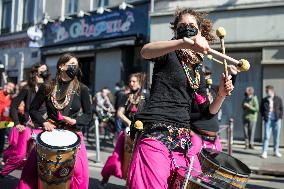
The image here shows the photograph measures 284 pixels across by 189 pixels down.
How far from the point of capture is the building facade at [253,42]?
1458 cm

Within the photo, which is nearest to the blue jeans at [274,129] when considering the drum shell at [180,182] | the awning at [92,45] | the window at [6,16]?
the awning at [92,45]

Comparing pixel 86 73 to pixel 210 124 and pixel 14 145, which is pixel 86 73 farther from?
pixel 210 124

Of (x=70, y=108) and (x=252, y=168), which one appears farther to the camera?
(x=252, y=168)

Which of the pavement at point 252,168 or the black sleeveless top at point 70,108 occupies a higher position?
the black sleeveless top at point 70,108

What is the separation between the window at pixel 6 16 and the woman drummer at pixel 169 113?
1018 inches

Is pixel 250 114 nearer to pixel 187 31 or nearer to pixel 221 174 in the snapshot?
pixel 221 174

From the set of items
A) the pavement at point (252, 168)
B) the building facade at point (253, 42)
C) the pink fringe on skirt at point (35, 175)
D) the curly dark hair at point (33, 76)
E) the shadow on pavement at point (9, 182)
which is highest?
the building facade at point (253, 42)

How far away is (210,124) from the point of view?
18.6 feet

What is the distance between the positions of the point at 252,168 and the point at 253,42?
599 centimetres

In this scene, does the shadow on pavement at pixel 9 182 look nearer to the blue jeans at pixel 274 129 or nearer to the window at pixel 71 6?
the blue jeans at pixel 274 129

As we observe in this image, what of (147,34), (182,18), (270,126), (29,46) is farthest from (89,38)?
(182,18)

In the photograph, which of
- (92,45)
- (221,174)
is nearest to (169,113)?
(221,174)

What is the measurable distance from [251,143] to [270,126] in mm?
1545

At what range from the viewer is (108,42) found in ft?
64.1
